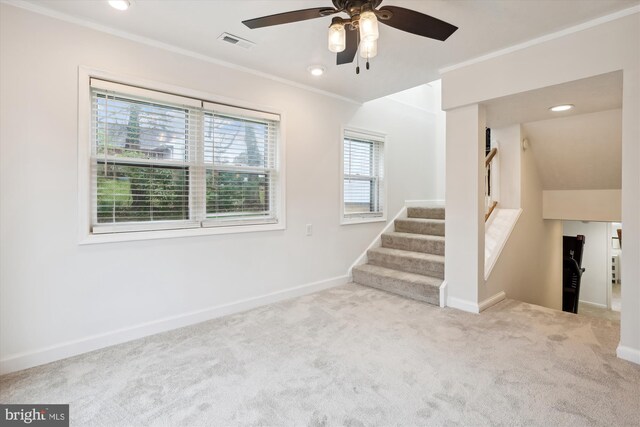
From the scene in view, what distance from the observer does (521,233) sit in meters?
3.88

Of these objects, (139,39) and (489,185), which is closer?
(139,39)

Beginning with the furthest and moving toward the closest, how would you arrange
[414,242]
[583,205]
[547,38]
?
[414,242], [583,205], [547,38]

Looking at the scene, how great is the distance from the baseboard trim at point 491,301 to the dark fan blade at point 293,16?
2.99 meters

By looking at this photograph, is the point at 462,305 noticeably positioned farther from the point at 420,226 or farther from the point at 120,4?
the point at 120,4

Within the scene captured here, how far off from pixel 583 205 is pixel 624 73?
2431mm

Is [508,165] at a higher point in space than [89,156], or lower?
higher

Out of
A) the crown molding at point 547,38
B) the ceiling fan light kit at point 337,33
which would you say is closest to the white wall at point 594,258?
the crown molding at point 547,38

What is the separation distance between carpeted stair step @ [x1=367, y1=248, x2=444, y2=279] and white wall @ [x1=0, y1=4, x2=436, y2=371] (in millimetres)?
1206

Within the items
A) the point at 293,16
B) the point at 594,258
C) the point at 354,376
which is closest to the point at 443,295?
the point at 354,376

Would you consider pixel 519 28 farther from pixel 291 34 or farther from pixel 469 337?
pixel 469 337

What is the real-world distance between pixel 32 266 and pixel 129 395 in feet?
3.92

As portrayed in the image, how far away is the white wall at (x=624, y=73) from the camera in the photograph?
2225mm

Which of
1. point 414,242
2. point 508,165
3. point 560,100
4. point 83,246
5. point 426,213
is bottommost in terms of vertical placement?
point 414,242
